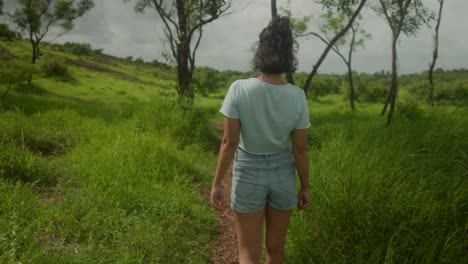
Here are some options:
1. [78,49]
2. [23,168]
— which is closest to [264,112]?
[23,168]

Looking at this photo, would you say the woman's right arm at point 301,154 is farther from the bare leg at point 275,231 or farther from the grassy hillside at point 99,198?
the grassy hillside at point 99,198

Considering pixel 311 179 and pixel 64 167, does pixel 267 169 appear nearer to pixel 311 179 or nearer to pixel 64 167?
pixel 311 179

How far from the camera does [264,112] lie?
2148 millimetres

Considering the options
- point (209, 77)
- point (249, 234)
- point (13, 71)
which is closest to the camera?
point (249, 234)

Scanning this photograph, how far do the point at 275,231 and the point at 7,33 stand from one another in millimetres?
28223

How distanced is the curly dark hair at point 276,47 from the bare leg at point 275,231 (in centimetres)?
101

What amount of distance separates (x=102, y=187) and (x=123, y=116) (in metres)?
6.54

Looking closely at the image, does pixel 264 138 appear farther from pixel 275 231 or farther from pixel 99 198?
pixel 99 198

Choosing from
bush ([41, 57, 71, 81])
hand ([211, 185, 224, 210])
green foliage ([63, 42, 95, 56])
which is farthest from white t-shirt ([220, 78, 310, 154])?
green foliage ([63, 42, 95, 56])

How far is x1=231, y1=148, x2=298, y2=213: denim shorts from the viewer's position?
221 cm

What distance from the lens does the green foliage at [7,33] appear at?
2324cm

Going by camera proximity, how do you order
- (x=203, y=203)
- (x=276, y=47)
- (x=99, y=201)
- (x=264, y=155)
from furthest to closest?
(x=203, y=203), (x=99, y=201), (x=264, y=155), (x=276, y=47)

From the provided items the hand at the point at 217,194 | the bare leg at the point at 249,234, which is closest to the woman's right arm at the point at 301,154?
the bare leg at the point at 249,234

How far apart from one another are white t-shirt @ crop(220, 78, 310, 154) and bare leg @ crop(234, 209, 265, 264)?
47 cm
